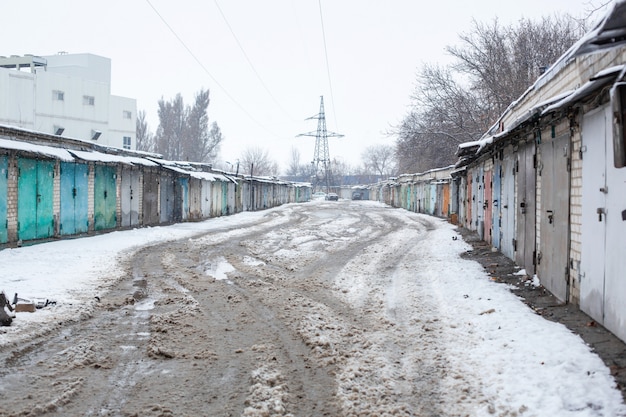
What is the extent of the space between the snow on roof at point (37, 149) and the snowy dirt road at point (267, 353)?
5.04 meters

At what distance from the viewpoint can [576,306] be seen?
5.88m

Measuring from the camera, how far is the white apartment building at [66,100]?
39.6m

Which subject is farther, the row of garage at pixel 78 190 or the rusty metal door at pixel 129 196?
the rusty metal door at pixel 129 196

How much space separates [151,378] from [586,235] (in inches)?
194

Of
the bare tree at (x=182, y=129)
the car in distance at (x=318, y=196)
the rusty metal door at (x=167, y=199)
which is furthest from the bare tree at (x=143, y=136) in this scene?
the rusty metal door at (x=167, y=199)

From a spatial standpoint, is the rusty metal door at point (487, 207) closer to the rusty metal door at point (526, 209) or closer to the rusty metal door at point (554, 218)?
the rusty metal door at point (526, 209)

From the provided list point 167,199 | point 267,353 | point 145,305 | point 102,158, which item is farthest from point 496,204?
point 167,199

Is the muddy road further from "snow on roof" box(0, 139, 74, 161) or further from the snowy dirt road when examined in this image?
"snow on roof" box(0, 139, 74, 161)

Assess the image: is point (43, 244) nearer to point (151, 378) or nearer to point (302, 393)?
point (151, 378)

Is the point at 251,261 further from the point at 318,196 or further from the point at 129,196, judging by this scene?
the point at 318,196

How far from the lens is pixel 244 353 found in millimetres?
4656

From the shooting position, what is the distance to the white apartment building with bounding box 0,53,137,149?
3956 cm

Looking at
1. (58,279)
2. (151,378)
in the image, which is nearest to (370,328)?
(151,378)

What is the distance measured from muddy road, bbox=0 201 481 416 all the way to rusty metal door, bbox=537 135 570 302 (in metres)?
1.72
